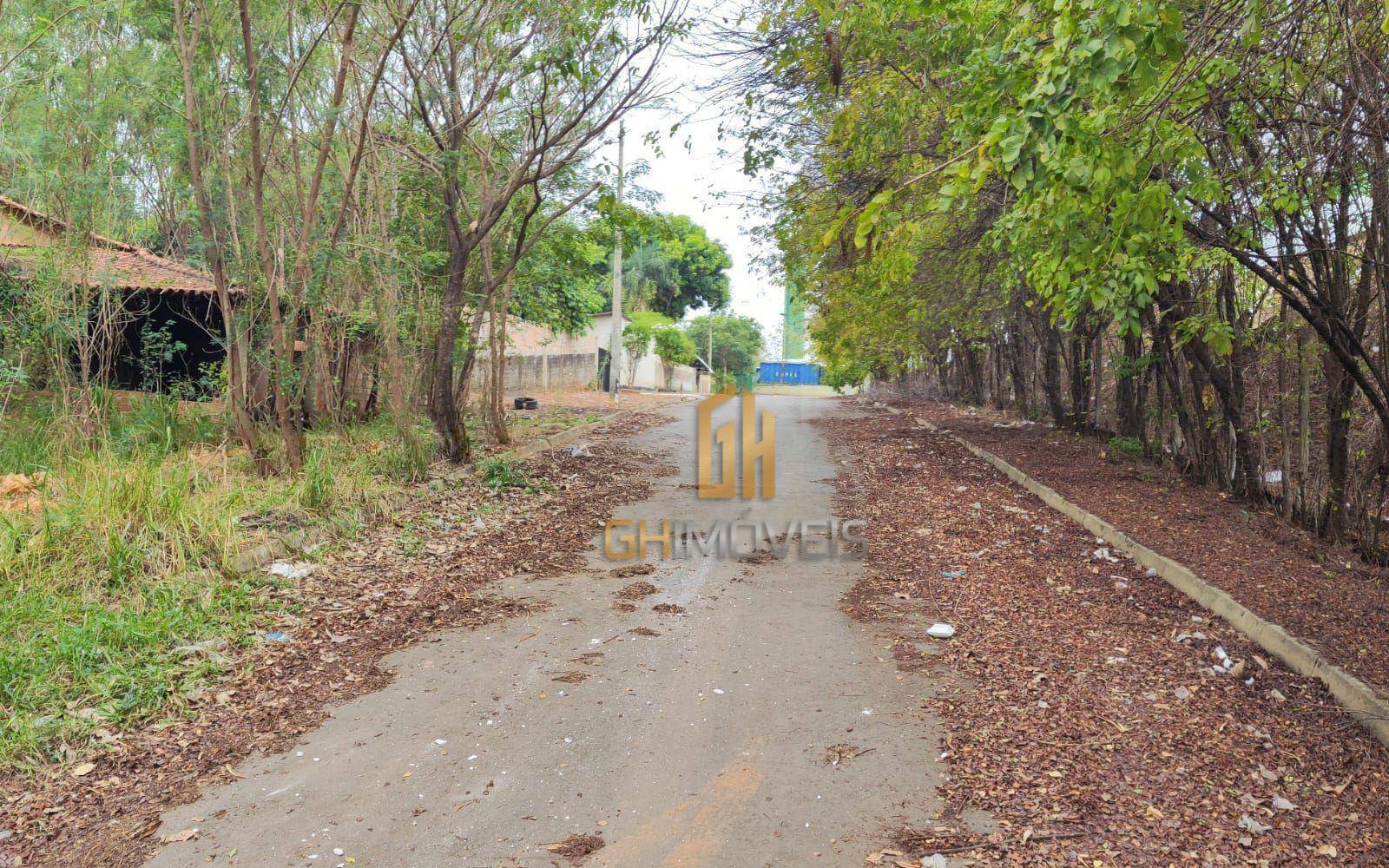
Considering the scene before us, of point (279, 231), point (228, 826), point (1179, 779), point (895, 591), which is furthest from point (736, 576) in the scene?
point (279, 231)

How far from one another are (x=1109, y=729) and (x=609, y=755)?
7.82ft

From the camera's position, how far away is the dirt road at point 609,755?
3.27 meters

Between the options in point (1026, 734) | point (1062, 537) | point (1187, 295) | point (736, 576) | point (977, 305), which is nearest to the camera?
point (1026, 734)

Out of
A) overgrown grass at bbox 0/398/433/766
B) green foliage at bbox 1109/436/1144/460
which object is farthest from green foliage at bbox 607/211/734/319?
overgrown grass at bbox 0/398/433/766

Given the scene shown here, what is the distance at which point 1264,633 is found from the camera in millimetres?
5191

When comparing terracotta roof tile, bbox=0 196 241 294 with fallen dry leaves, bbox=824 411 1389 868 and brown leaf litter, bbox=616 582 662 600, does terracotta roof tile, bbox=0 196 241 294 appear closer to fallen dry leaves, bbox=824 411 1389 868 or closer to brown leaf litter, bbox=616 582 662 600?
brown leaf litter, bbox=616 582 662 600

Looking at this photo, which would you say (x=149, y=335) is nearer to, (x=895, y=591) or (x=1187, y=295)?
(x=895, y=591)

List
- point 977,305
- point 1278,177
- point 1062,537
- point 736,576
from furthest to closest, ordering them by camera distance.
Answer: point 977,305 < point 1062,537 < point 736,576 < point 1278,177

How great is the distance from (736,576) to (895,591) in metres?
1.25

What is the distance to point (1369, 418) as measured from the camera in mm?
7586

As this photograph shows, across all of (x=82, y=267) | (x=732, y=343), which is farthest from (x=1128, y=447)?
(x=732, y=343)
